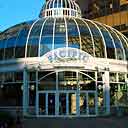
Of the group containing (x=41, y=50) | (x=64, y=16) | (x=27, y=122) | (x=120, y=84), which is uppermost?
(x=64, y=16)

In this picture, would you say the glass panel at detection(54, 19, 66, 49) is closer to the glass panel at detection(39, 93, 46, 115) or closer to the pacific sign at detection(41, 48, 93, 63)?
the pacific sign at detection(41, 48, 93, 63)

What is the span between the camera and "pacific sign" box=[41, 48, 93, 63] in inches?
1645

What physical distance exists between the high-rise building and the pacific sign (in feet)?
87.1

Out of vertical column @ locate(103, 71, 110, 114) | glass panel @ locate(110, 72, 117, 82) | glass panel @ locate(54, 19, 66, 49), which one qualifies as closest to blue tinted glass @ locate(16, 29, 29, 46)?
glass panel @ locate(54, 19, 66, 49)

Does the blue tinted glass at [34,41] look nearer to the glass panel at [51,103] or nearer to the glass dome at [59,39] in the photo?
the glass dome at [59,39]

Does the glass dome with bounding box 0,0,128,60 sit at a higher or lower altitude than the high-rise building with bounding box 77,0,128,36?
lower

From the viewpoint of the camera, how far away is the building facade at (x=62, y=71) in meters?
41.6

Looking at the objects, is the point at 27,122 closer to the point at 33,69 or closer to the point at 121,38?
the point at 33,69

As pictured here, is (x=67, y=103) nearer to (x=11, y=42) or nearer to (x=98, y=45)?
(x=98, y=45)

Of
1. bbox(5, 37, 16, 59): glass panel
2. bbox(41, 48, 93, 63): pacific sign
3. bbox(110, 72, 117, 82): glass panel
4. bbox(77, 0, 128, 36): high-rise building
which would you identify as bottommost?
bbox(110, 72, 117, 82): glass panel

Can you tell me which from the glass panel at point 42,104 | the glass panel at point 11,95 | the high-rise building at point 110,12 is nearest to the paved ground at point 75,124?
the glass panel at point 42,104

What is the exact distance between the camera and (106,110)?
1678 inches

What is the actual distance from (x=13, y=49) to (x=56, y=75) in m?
5.07

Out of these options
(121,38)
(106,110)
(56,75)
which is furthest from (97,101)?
(121,38)
